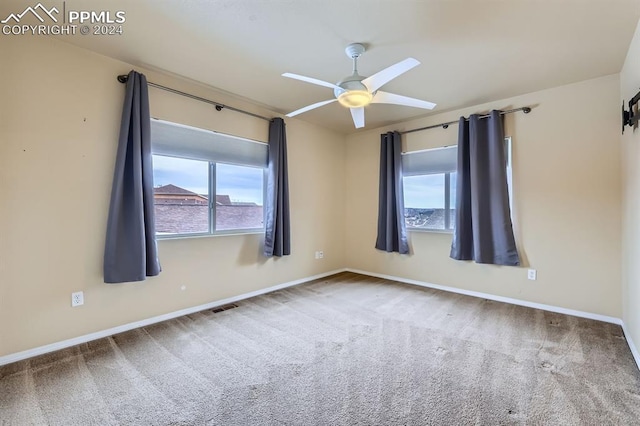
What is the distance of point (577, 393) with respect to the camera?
1819 mm

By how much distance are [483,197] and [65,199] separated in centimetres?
437

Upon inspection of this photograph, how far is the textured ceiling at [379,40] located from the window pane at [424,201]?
1387mm

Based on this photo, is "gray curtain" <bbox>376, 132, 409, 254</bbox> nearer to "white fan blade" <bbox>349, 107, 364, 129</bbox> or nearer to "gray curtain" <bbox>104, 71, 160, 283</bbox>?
"white fan blade" <bbox>349, 107, 364, 129</bbox>

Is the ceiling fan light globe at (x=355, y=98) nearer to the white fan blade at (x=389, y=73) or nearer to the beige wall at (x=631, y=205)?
the white fan blade at (x=389, y=73)

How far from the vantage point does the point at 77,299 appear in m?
2.46

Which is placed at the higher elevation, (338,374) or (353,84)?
(353,84)

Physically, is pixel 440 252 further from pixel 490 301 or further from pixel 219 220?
pixel 219 220

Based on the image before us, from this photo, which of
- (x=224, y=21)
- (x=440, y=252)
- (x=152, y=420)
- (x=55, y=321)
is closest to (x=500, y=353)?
(x=440, y=252)

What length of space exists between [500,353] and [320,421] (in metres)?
1.63

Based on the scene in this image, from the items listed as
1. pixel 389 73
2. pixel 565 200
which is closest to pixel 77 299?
Result: pixel 389 73

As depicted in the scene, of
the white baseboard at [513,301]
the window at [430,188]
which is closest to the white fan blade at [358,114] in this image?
the window at [430,188]

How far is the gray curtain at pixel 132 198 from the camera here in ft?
8.33

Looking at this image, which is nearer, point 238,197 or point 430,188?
point 238,197

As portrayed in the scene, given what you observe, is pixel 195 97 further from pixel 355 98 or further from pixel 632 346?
pixel 632 346
